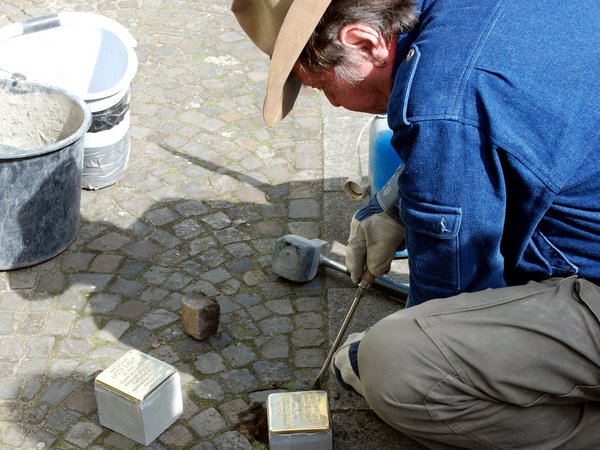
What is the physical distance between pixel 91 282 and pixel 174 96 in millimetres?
1741

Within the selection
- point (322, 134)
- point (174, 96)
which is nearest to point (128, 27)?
point (174, 96)

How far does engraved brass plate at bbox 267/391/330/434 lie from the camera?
3023 mm

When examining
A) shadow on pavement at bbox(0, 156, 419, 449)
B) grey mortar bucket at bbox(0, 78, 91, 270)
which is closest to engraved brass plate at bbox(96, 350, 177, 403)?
shadow on pavement at bbox(0, 156, 419, 449)

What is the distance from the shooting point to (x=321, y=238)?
425 cm

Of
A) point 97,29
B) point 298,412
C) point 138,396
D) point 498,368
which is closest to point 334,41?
point 498,368

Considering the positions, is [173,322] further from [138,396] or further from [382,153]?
[382,153]

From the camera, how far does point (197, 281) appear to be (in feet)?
13.1

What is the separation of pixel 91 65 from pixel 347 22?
255 centimetres

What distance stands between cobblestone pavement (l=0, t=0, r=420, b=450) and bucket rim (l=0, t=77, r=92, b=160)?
586 millimetres

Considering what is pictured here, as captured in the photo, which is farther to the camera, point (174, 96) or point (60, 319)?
point (174, 96)

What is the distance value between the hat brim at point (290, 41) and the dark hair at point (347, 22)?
0.04m

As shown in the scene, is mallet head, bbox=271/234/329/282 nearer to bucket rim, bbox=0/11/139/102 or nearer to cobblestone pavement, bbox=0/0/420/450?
cobblestone pavement, bbox=0/0/420/450

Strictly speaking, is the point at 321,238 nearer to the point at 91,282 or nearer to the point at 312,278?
the point at 312,278

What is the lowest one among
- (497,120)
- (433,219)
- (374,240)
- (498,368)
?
(374,240)
